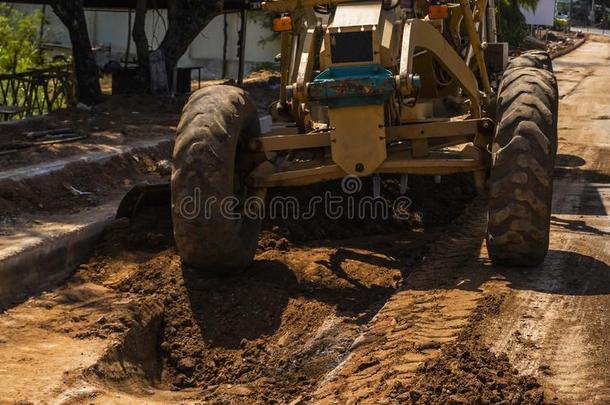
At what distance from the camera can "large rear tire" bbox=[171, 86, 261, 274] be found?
24.8 ft

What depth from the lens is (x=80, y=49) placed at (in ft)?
56.1

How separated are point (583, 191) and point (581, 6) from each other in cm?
6999

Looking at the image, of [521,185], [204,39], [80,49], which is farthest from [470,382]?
[204,39]

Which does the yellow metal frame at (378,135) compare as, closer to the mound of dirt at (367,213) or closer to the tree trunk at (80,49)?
the mound of dirt at (367,213)

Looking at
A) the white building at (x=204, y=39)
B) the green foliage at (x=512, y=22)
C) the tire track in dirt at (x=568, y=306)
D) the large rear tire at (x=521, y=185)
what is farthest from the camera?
the green foliage at (x=512, y=22)

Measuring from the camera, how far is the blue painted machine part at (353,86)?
747 cm

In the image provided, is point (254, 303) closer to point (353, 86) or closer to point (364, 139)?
point (364, 139)

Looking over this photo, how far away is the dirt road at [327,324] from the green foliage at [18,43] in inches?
553

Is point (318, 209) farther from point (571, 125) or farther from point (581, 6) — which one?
point (581, 6)

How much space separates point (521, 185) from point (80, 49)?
11553 mm

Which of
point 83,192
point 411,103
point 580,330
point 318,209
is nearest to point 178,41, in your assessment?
point 83,192

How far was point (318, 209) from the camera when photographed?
9836mm

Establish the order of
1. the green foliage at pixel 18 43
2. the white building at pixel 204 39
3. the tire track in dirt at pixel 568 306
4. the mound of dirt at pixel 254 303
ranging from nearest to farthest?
1. the tire track in dirt at pixel 568 306
2. the mound of dirt at pixel 254 303
3. the green foliage at pixel 18 43
4. the white building at pixel 204 39

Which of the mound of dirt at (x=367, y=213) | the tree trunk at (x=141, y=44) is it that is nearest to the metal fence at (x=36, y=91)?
the tree trunk at (x=141, y=44)
